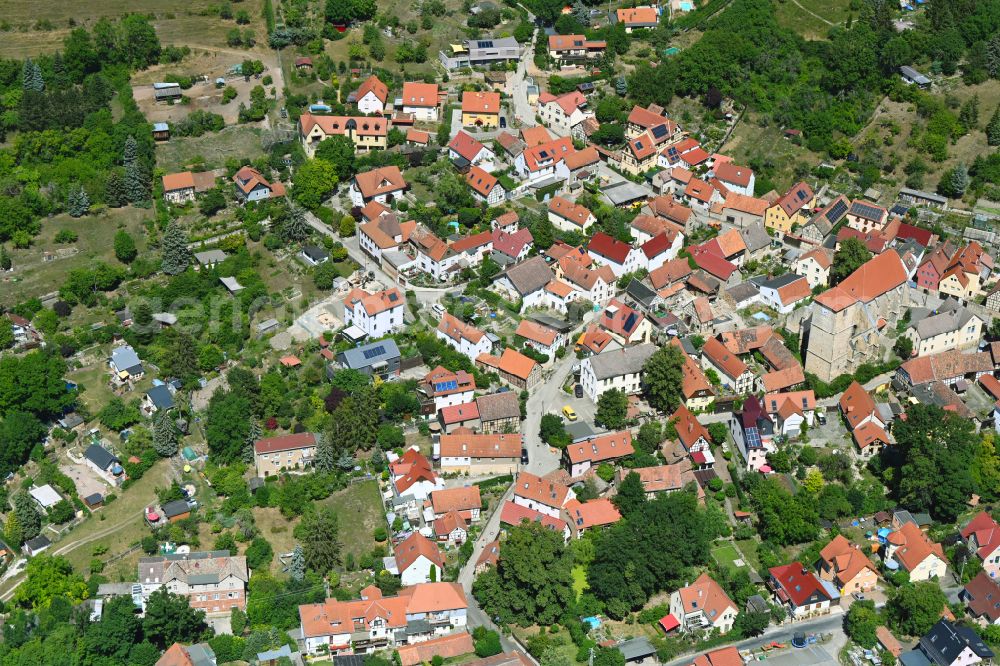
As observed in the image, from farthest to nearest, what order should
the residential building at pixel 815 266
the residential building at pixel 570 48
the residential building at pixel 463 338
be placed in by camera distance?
the residential building at pixel 570 48 < the residential building at pixel 815 266 < the residential building at pixel 463 338

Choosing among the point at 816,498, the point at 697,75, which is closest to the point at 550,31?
the point at 697,75

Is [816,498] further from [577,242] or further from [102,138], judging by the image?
[102,138]

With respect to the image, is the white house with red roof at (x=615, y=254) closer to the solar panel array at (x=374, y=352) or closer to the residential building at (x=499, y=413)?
the residential building at (x=499, y=413)

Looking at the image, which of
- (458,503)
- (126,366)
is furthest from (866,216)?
(126,366)

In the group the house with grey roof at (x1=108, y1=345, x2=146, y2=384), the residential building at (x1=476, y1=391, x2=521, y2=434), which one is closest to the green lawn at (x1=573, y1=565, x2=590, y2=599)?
the residential building at (x1=476, y1=391, x2=521, y2=434)

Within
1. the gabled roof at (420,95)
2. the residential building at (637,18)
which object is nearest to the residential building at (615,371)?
the gabled roof at (420,95)

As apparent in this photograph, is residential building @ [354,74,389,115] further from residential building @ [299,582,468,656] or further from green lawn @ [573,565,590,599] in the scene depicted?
residential building @ [299,582,468,656]
